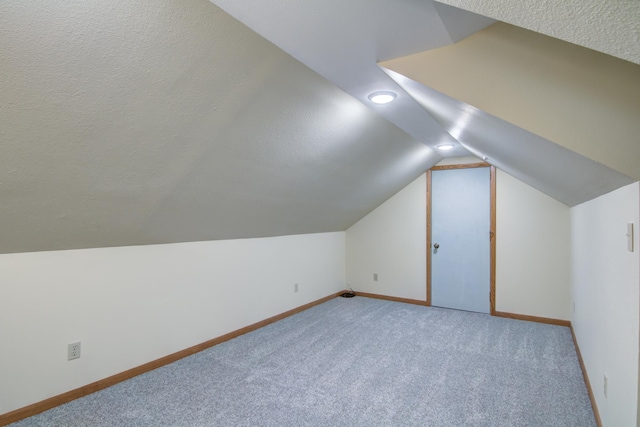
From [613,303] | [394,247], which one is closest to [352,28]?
[613,303]

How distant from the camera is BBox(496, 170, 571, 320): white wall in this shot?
3.92 m

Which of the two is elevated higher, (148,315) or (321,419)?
(148,315)

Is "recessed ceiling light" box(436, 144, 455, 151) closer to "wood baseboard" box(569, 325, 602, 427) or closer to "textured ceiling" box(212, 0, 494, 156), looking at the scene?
"textured ceiling" box(212, 0, 494, 156)

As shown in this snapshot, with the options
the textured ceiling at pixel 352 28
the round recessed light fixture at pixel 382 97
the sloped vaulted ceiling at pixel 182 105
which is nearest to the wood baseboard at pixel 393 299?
the sloped vaulted ceiling at pixel 182 105

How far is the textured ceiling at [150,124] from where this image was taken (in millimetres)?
1257

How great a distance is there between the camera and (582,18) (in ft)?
2.11

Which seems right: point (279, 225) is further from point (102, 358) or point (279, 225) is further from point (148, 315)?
point (102, 358)

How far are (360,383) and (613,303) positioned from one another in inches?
65.9

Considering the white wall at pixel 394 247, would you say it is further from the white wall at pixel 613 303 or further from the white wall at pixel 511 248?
the white wall at pixel 613 303

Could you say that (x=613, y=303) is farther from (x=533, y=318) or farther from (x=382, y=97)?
(x=533, y=318)

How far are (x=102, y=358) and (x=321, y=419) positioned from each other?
1.66m

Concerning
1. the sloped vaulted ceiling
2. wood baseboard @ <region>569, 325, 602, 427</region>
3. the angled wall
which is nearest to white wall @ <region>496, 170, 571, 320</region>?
wood baseboard @ <region>569, 325, 602, 427</region>

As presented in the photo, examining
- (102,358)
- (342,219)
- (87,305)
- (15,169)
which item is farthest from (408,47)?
(342,219)

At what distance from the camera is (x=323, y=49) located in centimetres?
162
